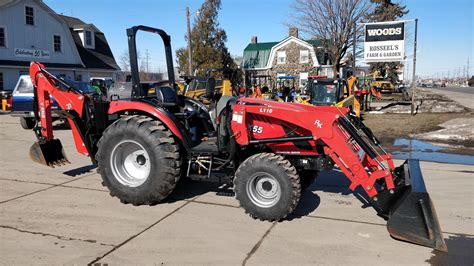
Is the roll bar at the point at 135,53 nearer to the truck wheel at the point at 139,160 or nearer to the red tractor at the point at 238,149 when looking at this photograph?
the red tractor at the point at 238,149

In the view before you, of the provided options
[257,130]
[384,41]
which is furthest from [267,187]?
[384,41]

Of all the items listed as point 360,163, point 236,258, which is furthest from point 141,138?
point 360,163

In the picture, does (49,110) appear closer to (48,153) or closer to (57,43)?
(48,153)

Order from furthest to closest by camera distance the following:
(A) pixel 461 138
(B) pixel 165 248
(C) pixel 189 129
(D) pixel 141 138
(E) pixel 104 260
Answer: (A) pixel 461 138 → (C) pixel 189 129 → (D) pixel 141 138 → (B) pixel 165 248 → (E) pixel 104 260

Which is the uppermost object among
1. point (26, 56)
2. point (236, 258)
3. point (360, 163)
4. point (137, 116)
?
point (26, 56)

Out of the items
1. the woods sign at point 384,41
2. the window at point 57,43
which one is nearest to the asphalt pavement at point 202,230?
the woods sign at point 384,41

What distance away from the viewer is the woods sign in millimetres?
19453

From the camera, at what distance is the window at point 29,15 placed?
27875 mm

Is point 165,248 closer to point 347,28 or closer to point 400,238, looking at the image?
point 400,238

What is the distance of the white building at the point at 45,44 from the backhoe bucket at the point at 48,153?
22.6 metres

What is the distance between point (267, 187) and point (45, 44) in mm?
29317

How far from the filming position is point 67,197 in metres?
5.85

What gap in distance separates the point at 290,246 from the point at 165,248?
4.38 ft

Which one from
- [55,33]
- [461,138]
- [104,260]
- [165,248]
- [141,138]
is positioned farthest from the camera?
[55,33]
